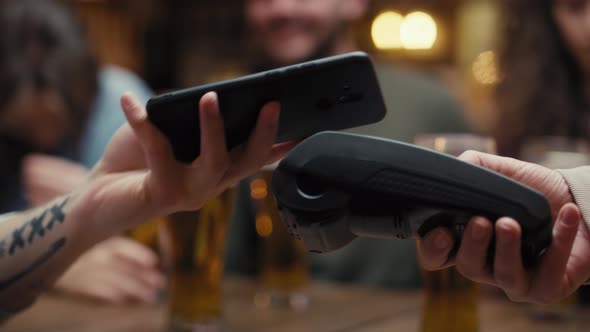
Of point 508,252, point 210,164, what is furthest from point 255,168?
point 508,252

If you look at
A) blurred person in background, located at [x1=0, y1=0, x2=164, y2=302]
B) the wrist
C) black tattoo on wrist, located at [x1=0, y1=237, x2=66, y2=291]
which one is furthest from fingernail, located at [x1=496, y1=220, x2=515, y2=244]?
blurred person in background, located at [x1=0, y1=0, x2=164, y2=302]

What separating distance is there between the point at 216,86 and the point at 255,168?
104 millimetres

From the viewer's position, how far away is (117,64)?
545 cm

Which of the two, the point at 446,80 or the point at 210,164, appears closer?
the point at 210,164

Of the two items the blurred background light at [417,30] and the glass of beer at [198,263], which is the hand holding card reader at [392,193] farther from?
the blurred background light at [417,30]

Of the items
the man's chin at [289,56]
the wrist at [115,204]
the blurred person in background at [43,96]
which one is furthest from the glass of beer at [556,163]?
the man's chin at [289,56]

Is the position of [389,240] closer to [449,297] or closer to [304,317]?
[304,317]

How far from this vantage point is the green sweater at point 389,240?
5.95 feet

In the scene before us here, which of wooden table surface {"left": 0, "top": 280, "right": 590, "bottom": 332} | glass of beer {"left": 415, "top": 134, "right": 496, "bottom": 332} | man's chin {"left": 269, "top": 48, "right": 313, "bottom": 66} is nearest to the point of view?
glass of beer {"left": 415, "top": 134, "right": 496, "bottom": 332}

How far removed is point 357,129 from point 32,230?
4.04ft

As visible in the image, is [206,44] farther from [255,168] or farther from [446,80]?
[255,168]

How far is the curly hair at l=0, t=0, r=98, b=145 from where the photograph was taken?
5.49 feet

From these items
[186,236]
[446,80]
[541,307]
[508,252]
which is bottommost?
[446,80]

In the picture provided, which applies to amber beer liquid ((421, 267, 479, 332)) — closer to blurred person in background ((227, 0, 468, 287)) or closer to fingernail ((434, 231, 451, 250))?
fingernail ((434, 231, 451, 250))
